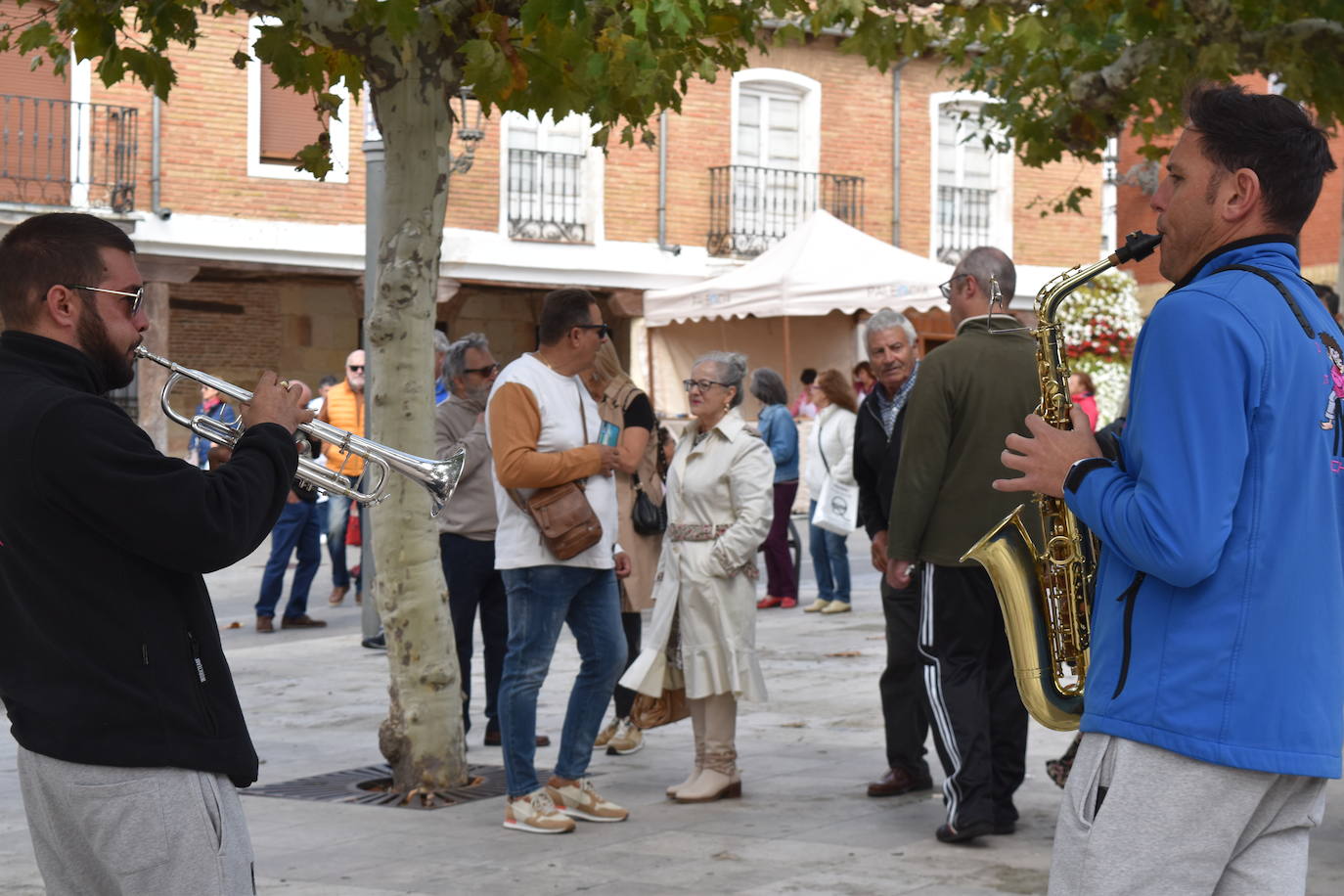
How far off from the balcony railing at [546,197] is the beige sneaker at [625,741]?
16478mm

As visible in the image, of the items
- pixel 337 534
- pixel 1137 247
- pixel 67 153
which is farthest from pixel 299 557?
pixel 1137 247

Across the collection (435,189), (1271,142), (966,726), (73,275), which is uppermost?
(435,189)

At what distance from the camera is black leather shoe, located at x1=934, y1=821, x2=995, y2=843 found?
6316 mm

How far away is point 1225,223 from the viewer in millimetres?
3111

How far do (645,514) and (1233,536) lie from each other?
4924 mm

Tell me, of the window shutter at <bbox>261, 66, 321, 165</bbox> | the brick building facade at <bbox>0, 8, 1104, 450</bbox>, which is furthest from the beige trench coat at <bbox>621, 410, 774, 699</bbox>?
the window shutter at <bbox>261, 66, 321, 165</bbox>

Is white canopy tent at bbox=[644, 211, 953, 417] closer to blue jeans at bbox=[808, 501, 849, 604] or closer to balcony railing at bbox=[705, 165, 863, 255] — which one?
balcony railing at bbox=[705, 165, 863, 255]

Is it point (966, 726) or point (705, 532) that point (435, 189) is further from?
point (966, 726)

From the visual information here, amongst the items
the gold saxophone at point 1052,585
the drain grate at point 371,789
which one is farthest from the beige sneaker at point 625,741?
the gold saxophone at point 1052,585

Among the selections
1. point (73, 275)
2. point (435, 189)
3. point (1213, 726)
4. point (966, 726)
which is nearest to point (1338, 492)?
point (1213, 726)

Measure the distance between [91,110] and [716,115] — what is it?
8.61m

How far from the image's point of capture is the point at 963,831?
20.7 ft

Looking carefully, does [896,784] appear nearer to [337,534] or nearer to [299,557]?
[299,557]

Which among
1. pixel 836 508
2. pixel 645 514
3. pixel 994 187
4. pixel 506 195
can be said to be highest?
pixel 994 187
